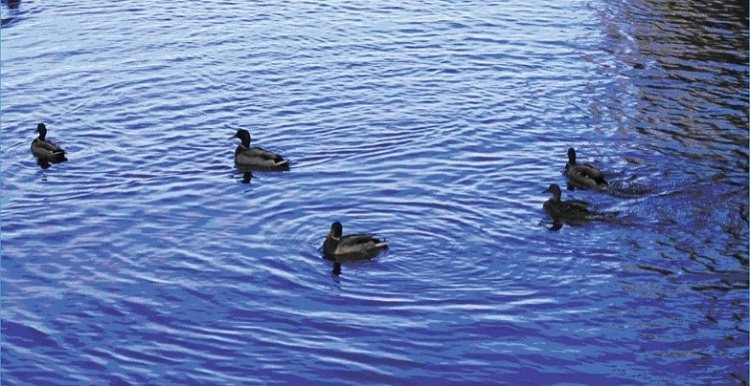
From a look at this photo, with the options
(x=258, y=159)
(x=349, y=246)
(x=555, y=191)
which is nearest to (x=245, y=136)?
(x=258, y=159)

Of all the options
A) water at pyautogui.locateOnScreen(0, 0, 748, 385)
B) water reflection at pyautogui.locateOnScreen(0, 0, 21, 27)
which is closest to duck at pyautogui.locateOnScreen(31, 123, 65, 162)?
water at pyautogui.locateOnScreen(0, 0, 748, 385)

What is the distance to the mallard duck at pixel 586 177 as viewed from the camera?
22297mm

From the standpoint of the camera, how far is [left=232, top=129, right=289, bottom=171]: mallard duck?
926 inches

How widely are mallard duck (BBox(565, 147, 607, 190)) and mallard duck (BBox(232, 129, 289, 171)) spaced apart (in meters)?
5.14

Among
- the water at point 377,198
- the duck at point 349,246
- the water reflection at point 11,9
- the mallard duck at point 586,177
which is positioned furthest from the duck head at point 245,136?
the water reflection at point 11,9

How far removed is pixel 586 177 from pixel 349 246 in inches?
196

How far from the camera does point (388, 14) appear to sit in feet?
116

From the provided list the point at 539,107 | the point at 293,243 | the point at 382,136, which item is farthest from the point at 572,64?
the point at 293,243

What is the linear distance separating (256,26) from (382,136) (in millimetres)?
9342

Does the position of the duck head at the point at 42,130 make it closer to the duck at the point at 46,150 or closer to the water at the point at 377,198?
the duck at the point at 46,150

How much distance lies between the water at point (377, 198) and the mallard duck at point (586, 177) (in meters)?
0.18

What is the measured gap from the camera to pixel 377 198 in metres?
22.4

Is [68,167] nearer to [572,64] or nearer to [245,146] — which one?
[245,146]

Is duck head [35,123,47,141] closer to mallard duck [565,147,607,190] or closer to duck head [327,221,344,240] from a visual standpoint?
duck head [327,221,344,240]
